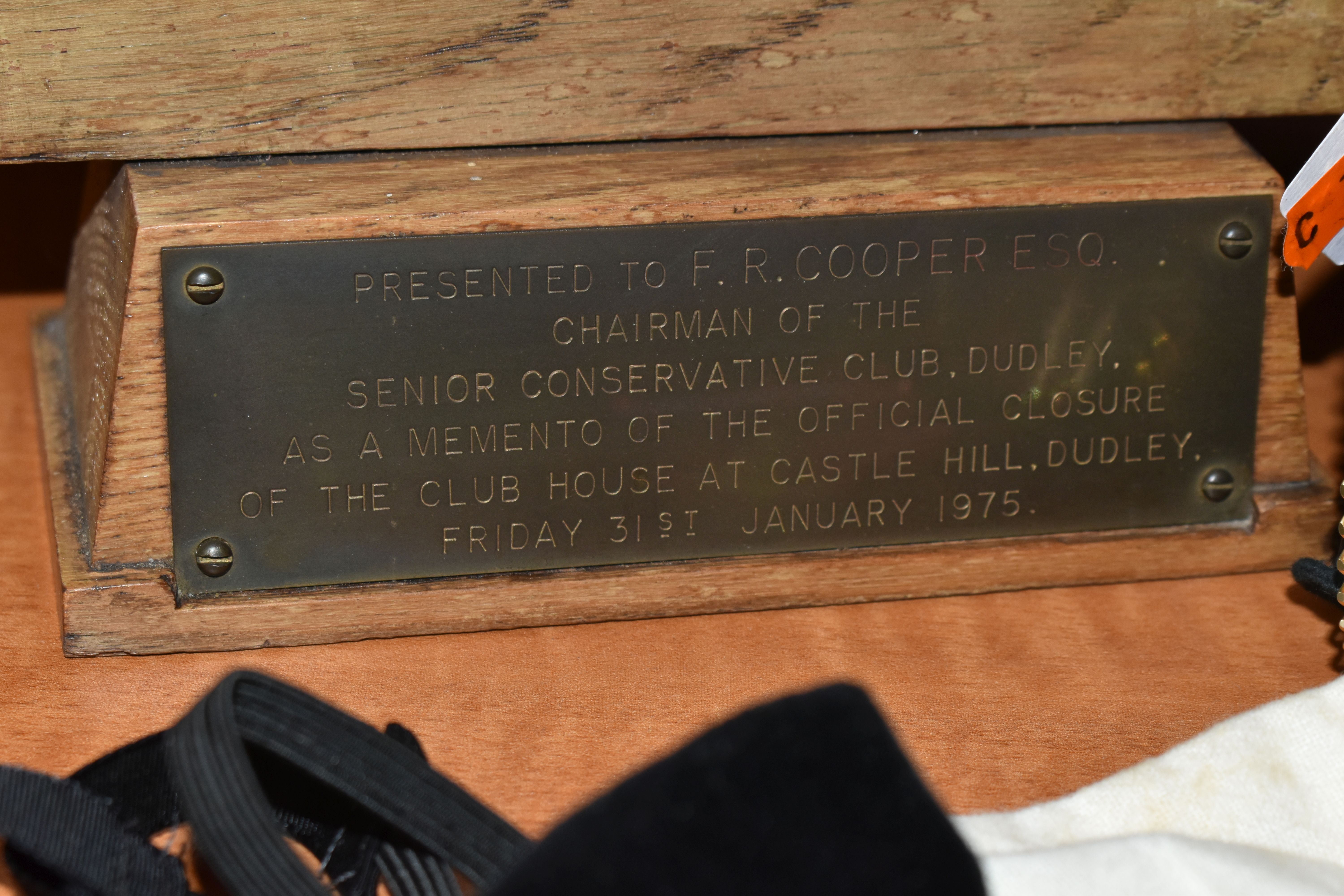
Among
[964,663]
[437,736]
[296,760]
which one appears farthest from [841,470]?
[296,760]

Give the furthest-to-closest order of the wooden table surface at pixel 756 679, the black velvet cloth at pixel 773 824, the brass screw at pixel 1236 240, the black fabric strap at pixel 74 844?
the brass screw at pixel 1236 240 → the wooden table surface at pixel 756 679 → the black fabric strap at pixel 74 844 → the black velvet cloth at pixel 773 824

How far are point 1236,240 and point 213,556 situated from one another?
82 cm

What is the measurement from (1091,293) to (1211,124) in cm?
21

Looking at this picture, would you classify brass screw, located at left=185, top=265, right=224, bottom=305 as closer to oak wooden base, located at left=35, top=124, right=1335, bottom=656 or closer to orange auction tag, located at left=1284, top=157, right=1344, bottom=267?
oak wooden base, located at left=35, top=124, right=1335, bottom=656

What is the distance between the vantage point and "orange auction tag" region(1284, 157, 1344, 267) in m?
1.06

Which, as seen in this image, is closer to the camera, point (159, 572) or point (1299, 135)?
point (159, 572)

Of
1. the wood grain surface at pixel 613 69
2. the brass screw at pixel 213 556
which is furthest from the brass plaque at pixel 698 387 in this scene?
the wood grain surface at pixel 613 69

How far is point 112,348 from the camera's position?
1.07 m

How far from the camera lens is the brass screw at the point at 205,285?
1024mm

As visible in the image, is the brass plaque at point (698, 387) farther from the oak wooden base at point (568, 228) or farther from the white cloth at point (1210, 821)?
the white cloth at point (1210, 821)

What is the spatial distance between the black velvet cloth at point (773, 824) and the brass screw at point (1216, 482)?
0.62m

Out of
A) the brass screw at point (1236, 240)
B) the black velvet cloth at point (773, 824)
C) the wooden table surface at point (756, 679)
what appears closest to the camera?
the black velvet cloth at point (773, 824)

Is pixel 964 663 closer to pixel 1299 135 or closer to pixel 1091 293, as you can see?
pixel 1091 293

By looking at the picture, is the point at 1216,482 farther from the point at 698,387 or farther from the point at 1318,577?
the point at 698,387
